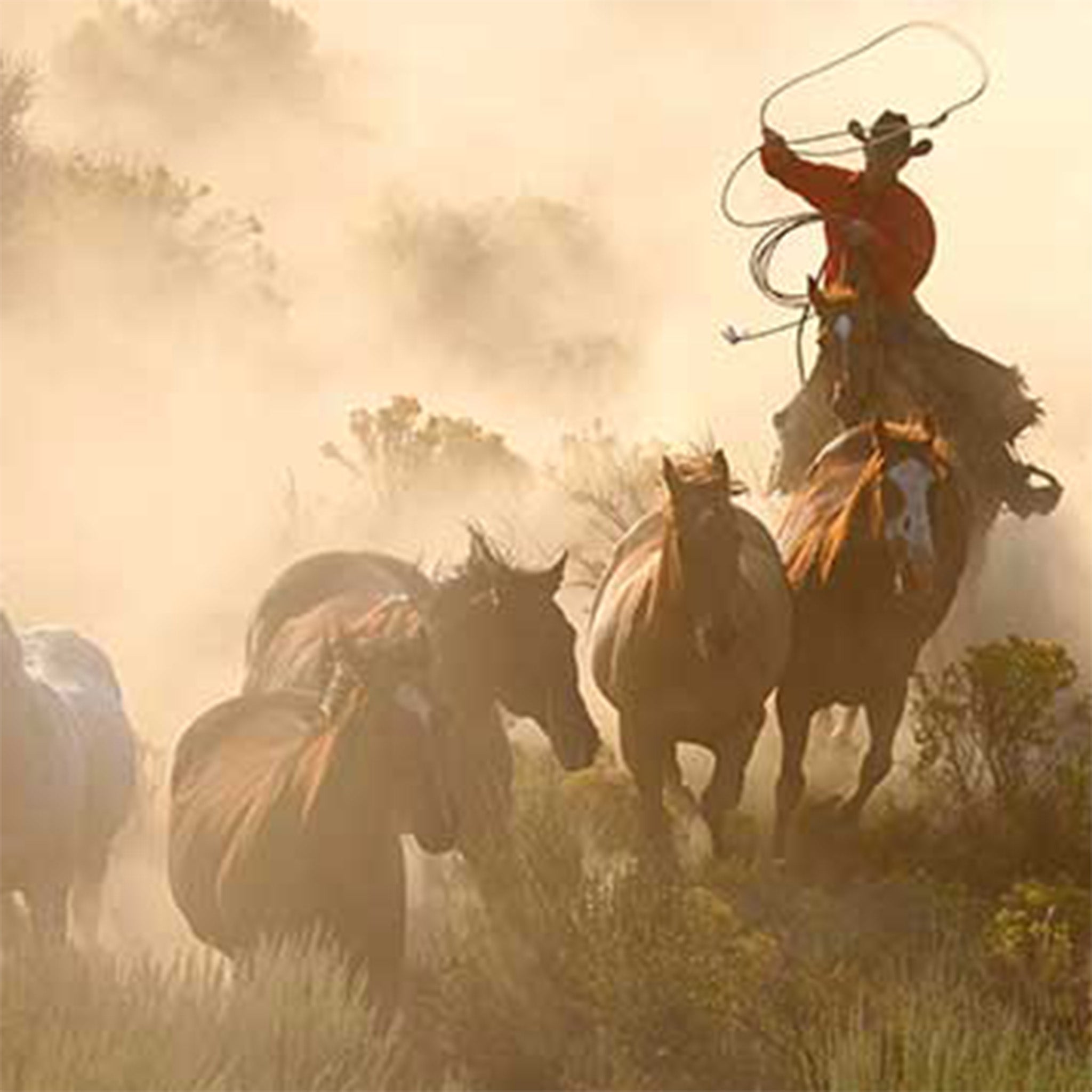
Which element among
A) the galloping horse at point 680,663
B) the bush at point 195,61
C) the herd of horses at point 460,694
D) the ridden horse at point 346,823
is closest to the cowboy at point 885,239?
the herd of horses at point 460,694

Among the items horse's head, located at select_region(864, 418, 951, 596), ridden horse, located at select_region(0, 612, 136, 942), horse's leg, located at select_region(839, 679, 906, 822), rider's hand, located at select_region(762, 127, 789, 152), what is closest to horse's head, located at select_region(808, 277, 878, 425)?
rider's hand, located at select_region(762, 127, 789, 152)

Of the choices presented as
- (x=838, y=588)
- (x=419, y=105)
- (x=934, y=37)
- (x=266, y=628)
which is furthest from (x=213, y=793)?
(x=419, y=105)

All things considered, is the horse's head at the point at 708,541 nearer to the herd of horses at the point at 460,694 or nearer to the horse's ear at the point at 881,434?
the herd of horses at the point at 460,694

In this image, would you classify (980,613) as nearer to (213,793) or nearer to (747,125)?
(747,125)

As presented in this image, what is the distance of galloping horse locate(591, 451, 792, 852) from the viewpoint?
876 centimetres

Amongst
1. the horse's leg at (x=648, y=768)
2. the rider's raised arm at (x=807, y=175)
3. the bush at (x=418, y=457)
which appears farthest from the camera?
the bush at (x=418, y=457)

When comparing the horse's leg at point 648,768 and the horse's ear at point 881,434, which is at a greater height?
the horse's ear at point 881,434

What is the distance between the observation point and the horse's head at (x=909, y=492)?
8.84 meters

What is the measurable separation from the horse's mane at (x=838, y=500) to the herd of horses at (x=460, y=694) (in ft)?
0.04

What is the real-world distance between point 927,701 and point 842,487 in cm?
108

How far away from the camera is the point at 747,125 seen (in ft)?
43.1

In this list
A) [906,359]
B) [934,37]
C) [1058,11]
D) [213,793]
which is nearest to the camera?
[213,793]

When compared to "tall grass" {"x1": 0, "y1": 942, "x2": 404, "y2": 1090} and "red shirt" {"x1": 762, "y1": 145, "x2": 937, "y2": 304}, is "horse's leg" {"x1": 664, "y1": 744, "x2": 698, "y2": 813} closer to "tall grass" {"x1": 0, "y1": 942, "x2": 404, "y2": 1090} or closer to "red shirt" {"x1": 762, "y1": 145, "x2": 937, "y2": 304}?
"red shirt" {"x1": 762, "y1": 145, "x2": 937, "y2": 304}

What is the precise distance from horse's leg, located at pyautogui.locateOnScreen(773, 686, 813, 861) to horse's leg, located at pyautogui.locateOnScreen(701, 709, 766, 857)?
0.45m
